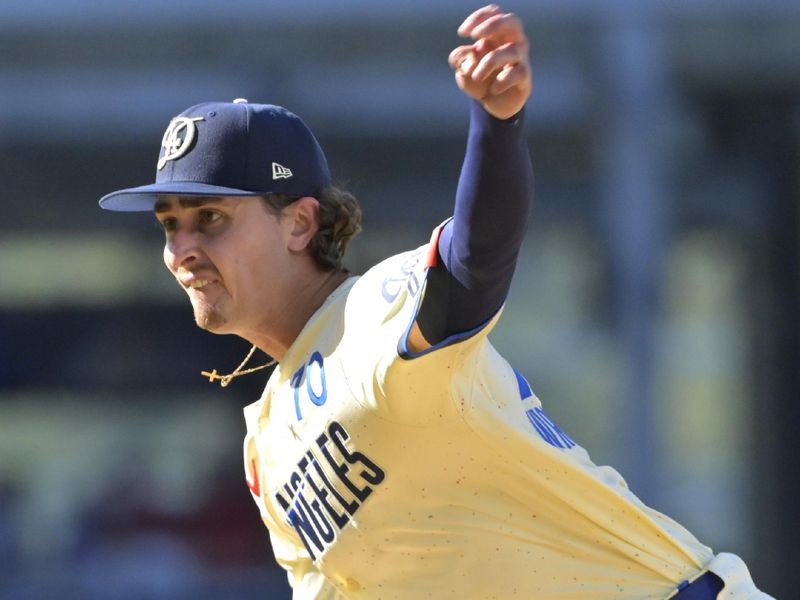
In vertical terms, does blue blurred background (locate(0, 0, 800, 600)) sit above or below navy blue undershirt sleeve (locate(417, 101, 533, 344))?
below

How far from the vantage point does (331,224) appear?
297cm

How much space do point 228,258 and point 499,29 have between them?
92 centimetres

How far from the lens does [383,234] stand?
7.84m

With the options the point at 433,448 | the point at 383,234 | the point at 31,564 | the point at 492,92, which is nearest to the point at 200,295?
the point at 433,448

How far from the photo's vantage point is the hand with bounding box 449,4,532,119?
2057mm

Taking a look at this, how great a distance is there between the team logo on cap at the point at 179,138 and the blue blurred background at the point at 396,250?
15.8ft

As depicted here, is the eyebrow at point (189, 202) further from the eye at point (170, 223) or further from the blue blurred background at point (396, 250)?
the blue blurred background at point (396, 250)

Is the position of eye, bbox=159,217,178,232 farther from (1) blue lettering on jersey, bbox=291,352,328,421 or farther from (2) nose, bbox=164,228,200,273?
(1) blue lettering on jersey, bbox=291,352,328,421

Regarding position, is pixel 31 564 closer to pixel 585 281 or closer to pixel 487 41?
pixel 585 281

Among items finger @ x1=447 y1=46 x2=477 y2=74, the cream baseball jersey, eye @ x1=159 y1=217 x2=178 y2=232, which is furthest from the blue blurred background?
finger @ x1=447 y1=46 x2=477 y2=74

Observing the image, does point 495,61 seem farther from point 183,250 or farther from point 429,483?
point 183,250

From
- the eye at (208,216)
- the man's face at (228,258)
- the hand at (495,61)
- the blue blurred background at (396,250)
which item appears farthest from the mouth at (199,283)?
the blue blurred background at (396,250)

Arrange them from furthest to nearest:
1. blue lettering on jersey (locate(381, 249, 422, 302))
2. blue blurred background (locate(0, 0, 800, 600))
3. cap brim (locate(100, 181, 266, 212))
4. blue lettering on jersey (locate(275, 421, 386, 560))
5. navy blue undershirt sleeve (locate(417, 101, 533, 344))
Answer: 1. blue blurred background (locate(0, 0, 800, 600))
2. cap brim (locate(100, 181, 266, 212))
3. blue lettering on jersey (locate(275, 421, 386, 560))
4. blue lettering on jersey (locate(381, 249, 422, 302))
5. navy blue undershirt sleeve (locate(417, 101, 533, 344))

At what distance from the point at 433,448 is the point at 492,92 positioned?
26.4 inches
